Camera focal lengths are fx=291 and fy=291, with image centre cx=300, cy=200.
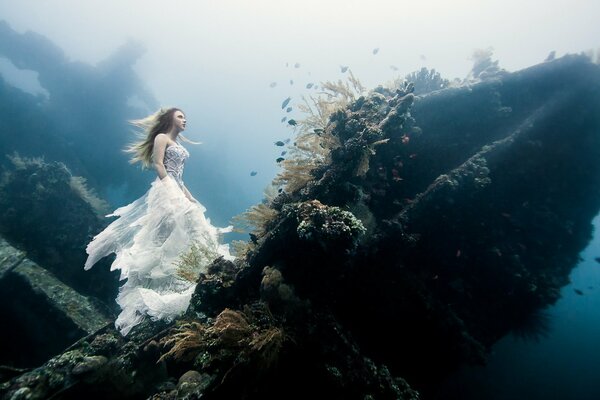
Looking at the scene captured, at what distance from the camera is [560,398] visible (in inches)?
944

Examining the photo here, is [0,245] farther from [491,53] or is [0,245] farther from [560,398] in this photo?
[560,398]

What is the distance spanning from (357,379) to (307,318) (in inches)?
39.6

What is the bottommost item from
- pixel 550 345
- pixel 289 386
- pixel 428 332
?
pixel 550 345

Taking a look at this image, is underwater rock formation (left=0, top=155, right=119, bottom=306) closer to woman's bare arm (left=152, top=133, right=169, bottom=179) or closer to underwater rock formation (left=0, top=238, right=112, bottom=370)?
underwater rock formation (left=0, top=238, right=112, bottom=370)

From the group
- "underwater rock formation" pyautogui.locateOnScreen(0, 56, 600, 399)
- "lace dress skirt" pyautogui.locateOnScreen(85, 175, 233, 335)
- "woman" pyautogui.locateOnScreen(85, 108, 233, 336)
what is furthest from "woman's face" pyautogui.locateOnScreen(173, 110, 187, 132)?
"underwater rock formation" pyautogui.locateOnScreen(0, 56, 600, 399)

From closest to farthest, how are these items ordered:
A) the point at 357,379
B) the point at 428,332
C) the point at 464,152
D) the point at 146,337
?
the point at 357,379
the point at 146,337
the point at 428,332
the point at 464,152

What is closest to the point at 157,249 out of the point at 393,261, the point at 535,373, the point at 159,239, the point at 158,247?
the point at 158,247

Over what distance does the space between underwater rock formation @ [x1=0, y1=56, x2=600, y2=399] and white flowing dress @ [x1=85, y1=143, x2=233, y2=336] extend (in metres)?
0.45

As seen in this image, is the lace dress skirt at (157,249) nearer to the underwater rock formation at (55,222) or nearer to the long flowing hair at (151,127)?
the long flowing hair at (151,127)

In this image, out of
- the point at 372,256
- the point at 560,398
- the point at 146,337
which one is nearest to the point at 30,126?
the point at 146,337

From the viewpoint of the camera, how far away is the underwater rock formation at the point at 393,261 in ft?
13.3

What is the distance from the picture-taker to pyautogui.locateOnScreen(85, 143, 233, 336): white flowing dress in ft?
14.9

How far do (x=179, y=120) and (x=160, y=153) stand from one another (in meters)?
0.84

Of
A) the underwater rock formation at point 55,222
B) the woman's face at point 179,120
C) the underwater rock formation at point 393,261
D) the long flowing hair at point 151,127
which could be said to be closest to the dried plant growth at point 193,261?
the underwater rock formation at point 393,261
